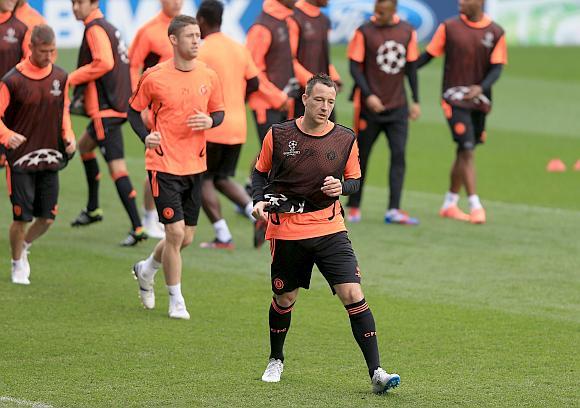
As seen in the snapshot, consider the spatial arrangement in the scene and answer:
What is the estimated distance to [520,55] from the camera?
101 ft

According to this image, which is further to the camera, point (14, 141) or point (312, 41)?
point (312, 41)

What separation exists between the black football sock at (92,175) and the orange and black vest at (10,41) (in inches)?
47.4

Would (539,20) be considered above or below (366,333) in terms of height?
below

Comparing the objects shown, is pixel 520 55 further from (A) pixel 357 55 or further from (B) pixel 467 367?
(B) pixel 467 367

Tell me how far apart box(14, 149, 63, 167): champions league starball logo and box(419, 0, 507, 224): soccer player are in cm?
543

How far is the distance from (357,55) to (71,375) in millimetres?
7272

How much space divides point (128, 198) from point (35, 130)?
2151 millimetres

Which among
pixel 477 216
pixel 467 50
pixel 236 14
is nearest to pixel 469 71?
pixel 467 50

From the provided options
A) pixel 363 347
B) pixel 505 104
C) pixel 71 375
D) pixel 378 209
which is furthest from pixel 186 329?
pixel 505 104

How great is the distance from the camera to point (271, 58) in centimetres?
1355

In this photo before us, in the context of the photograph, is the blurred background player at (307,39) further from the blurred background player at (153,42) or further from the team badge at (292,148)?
the team badge at (292,148)

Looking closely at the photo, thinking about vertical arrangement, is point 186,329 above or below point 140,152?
above

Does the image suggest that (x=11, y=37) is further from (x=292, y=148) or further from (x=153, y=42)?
(x=292, y=148)

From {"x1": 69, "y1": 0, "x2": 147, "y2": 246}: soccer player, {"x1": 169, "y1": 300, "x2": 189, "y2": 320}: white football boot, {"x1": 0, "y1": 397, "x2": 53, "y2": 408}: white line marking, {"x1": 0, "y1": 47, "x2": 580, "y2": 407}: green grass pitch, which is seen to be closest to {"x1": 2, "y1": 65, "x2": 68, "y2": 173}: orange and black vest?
{"x1": 0, "y1": 47, "x2": 580, "y2": 407}: green grass pitch
